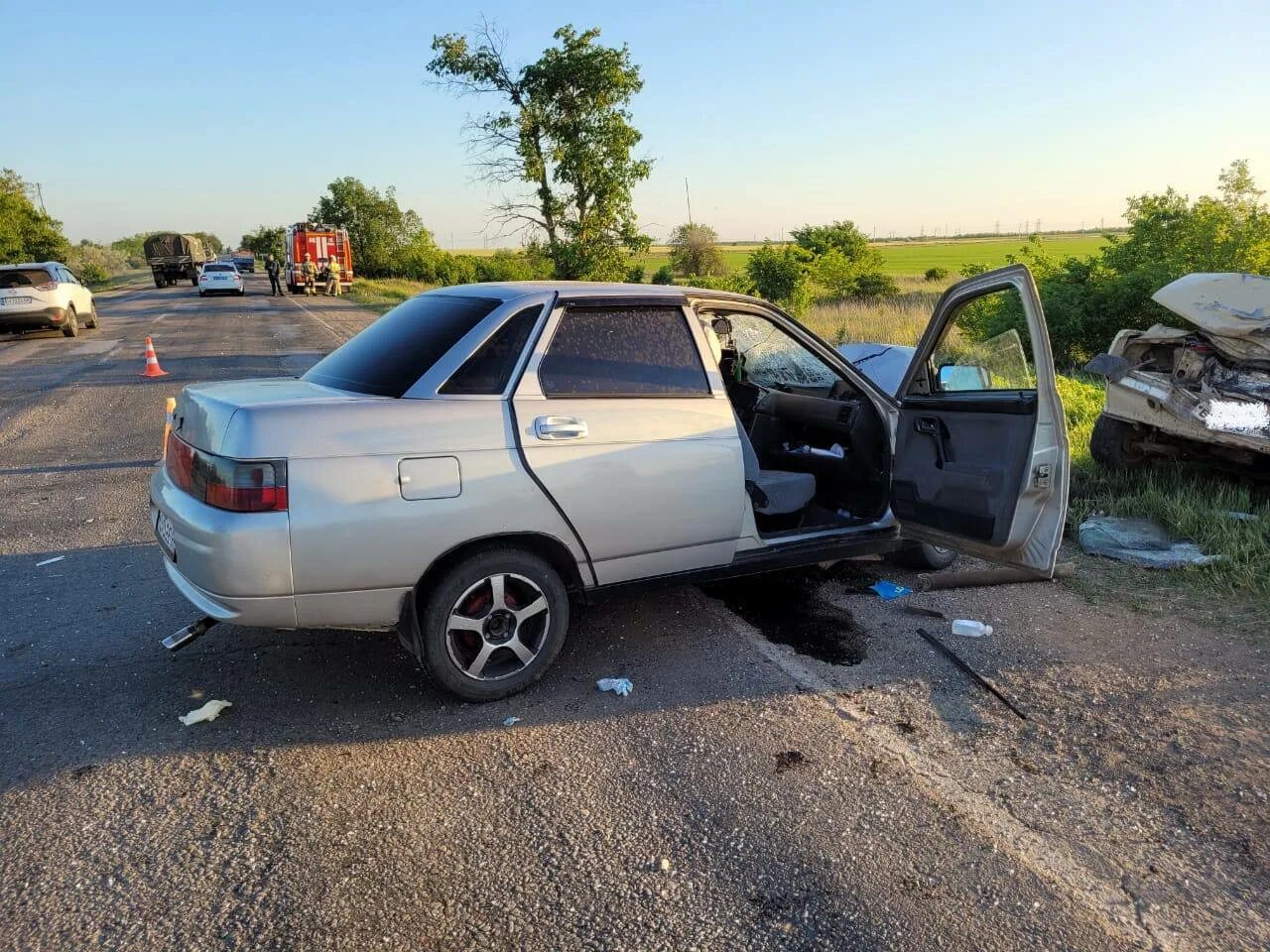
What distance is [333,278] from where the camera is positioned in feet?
135

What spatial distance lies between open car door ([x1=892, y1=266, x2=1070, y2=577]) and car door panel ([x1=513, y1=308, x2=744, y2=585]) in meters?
1.01

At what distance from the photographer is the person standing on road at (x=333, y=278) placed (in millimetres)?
41034

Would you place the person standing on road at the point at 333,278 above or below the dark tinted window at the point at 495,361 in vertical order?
below

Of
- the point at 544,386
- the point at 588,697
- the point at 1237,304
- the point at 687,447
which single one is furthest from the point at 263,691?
the point at 1237,304

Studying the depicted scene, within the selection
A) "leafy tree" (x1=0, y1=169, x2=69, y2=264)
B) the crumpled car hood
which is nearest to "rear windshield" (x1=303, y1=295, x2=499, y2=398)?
the crumpled car hood

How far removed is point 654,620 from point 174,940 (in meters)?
2.59

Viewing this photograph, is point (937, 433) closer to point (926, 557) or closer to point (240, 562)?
point (926, 557)

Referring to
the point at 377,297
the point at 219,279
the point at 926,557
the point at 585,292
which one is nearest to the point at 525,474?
the point at 585,292

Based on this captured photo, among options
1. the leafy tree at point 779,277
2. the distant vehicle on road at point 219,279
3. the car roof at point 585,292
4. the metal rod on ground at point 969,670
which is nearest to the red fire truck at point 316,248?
the distant vehicle on road at point 219,279

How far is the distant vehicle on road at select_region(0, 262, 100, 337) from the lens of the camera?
19.2 m

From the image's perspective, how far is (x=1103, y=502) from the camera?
6367 millimetres

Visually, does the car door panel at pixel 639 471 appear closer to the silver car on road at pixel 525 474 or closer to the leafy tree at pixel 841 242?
the silver car on road at pixel 525 474

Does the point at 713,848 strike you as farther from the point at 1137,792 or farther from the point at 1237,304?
the point at 1237,304

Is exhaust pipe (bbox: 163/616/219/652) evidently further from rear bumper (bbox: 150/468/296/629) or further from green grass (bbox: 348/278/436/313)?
green grass (bbox: 348/278/436/313)
